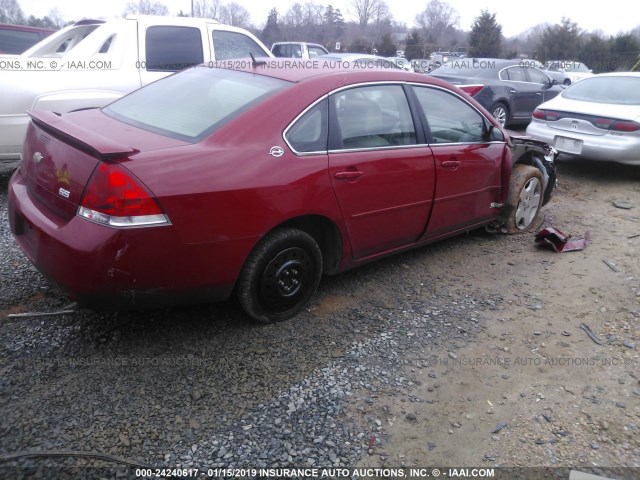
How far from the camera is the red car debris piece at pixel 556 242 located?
4781 mm

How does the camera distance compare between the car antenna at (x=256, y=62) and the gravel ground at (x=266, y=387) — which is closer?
the gravel ground at (x=266, y=387)

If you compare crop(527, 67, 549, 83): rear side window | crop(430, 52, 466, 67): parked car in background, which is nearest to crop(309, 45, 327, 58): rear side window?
crop(527, 67, 549, 83): rear side window

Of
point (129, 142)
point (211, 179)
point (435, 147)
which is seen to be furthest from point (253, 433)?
point (435, 147)

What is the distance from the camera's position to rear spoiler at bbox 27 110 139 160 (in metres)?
2.48

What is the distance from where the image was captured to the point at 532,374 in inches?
118

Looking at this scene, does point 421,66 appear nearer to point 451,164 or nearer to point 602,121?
point 602,121

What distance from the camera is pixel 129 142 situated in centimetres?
277

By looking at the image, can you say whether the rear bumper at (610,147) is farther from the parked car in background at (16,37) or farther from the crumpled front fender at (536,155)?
the parked car in background at (16,37)

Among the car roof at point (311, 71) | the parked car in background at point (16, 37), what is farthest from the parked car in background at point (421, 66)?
the car roof at point (311, 71)

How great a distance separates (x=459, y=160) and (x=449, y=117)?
1.18 feet

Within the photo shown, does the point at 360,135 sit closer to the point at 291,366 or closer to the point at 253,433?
the point at 291,366

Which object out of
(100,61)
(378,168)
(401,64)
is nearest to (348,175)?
(378,168)

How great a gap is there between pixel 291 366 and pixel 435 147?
1.99m

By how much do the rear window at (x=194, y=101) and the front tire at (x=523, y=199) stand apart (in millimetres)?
2719
